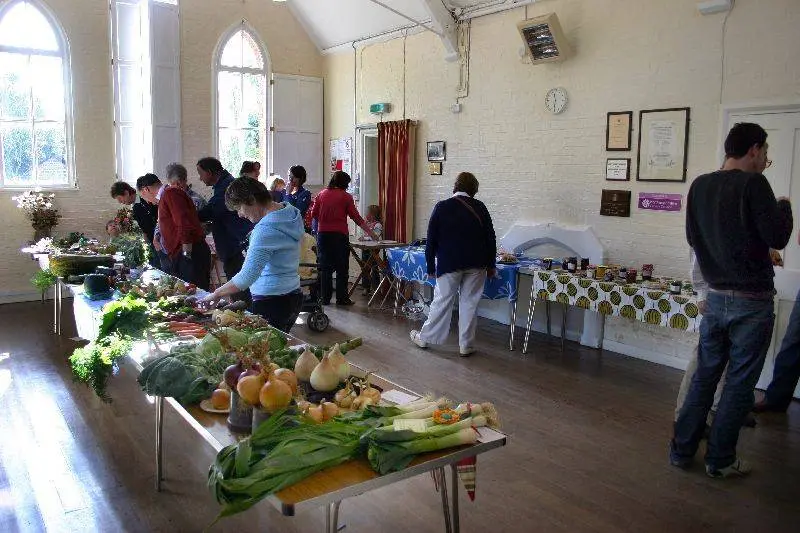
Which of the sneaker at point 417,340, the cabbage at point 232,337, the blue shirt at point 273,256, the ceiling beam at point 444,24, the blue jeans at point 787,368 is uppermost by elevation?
the ceiling beam at point 444,24

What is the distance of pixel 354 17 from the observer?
902cm

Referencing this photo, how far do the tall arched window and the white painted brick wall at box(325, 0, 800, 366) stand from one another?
4263 mm

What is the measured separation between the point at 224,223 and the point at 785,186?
429 cm

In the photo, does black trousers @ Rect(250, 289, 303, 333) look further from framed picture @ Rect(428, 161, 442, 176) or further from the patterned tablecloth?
framed picture @ Rect(428, 161, 442, 176)

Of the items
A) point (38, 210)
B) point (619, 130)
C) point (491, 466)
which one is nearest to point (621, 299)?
point (619, 130)

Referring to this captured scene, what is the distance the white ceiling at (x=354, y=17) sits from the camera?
319 inches

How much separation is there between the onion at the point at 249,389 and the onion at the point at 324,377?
0.29 m

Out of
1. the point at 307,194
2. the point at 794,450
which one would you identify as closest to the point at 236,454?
the point at 794,450

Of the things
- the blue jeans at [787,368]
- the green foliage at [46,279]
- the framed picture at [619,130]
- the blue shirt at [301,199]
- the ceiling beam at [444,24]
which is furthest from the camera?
the blue shirt at [301,199]

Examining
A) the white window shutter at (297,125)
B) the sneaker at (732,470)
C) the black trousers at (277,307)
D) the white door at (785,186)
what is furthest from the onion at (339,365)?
the white window shutter at (297,125)

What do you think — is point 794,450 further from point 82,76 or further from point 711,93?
point 82,76

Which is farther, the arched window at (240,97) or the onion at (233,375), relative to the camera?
the arched window at (240,97)

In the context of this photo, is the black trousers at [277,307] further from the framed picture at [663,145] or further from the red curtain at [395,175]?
the red curtain at [395,175]

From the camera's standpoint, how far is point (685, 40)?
5.58m
